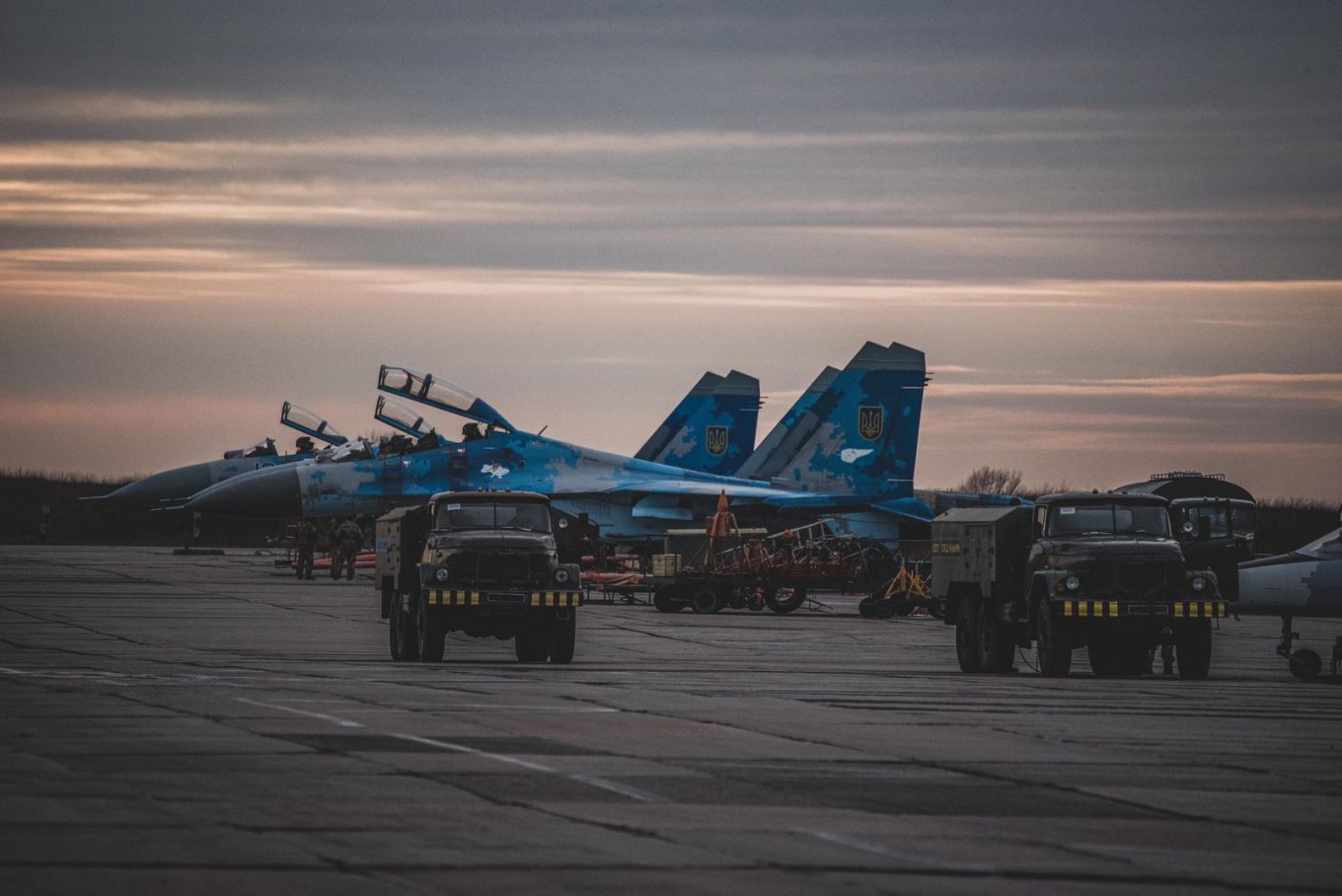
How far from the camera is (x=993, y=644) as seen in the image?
2341 cm

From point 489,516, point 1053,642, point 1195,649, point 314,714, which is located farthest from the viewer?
point 489,516

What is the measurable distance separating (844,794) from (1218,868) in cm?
269

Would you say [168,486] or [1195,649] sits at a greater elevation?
[168,486]

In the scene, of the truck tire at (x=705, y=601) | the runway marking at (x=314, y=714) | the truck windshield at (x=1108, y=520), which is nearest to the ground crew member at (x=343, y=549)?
the truck tire at (x=705, y=601)

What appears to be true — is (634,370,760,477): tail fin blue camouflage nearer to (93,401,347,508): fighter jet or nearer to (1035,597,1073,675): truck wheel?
(93,401,347,508): fighter jet

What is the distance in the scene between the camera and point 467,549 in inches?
907

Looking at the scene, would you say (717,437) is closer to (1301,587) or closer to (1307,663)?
(1301,587)

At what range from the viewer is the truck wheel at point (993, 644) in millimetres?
23312

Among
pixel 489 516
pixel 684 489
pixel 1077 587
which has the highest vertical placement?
pixel 684 489

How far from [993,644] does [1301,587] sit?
3716mm

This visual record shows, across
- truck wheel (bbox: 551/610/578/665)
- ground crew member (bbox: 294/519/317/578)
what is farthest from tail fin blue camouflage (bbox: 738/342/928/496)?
truck wheel (bbox: 551/610/578/665)

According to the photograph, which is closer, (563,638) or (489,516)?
(563,638)

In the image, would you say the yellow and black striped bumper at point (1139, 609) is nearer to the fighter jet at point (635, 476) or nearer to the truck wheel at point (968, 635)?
the truck wheel at point (968, 635)

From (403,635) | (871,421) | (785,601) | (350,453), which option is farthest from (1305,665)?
(350,453)
